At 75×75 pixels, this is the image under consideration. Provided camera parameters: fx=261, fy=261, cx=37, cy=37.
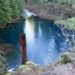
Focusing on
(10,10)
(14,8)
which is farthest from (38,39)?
(14,8)

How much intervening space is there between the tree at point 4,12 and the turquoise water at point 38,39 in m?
1.56

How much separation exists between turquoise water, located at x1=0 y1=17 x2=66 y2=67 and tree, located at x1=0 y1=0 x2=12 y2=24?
1.56m

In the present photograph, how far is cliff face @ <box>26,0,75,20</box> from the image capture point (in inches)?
2472

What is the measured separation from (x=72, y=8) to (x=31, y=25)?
41.8 ft

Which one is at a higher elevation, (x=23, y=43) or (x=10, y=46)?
(x=23, y=43)

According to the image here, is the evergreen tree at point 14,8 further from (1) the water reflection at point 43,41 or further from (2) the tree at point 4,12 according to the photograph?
(2) the tree at point 4,12

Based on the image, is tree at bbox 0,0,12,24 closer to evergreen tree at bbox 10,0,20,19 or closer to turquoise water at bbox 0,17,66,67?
turquoise water at bbox 0,17,66,67

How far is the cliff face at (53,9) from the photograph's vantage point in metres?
62.8

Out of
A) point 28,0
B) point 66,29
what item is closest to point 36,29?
point 66,29

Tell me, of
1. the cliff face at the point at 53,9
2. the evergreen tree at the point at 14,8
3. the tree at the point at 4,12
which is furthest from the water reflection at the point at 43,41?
the cliff face at the point at 53,9

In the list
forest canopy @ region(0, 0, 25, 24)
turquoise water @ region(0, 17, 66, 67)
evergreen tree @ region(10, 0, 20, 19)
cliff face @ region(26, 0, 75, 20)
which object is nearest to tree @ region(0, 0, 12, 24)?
forest canopy @ region(0, 0, 25, 24)

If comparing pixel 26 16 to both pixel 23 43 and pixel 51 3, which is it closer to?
pixel 51 3

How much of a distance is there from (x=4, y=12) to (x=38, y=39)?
11.6 m

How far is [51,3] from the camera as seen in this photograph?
69.5 m
